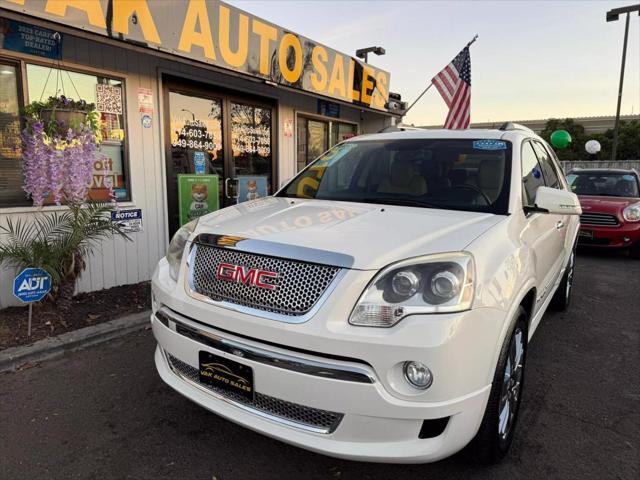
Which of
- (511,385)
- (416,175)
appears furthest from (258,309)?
(416,175)

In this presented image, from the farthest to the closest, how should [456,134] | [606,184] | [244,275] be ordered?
[606,184]
[456,134]
[244,275]

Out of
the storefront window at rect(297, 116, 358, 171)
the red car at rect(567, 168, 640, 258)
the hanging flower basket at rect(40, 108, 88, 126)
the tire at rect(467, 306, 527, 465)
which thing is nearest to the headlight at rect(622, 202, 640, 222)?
the red car at rect(567, 168, 640, 258)

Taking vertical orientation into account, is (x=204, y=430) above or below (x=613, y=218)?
below

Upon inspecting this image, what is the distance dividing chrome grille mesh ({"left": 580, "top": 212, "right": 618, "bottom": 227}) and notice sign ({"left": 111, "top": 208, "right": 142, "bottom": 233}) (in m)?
7.63

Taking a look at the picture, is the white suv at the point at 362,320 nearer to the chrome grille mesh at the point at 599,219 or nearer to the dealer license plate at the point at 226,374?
the dealer license plate at the point at 226,374

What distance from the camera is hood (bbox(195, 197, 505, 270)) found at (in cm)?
204

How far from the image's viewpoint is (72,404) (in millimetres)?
3004

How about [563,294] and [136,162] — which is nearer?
[563,294]

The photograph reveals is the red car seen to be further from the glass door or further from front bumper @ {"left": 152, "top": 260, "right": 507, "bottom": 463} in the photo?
front bumper @ {"left": 152, "top": 260, "right": 507, "bottom": 463}

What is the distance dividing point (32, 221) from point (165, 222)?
5.15 feet

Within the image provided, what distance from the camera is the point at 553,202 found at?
2760 mm

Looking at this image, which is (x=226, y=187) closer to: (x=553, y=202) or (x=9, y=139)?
(x=9, y=139)

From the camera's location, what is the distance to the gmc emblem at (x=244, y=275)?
211cm

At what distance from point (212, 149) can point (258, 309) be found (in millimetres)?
4918
